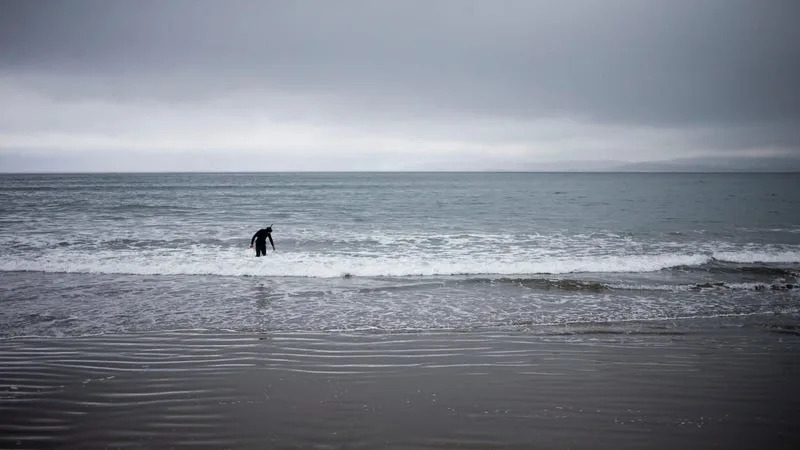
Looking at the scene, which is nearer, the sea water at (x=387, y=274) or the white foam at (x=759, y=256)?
the sea water at (x=387, y=274)

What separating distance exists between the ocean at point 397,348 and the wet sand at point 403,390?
34 millimetres

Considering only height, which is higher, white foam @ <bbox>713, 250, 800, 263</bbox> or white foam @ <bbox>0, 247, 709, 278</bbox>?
white foam @ <bbox>0, 247, 709, 278</bbox>

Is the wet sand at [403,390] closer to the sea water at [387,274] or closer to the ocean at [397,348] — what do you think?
the ocean at [397,348]

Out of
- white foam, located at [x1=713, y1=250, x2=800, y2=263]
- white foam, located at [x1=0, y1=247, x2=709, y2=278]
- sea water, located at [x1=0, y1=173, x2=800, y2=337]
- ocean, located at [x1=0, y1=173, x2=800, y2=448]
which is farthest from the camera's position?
white foam, located at [x1=713, y1=250, x2=800, y2=263]

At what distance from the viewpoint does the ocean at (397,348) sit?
593 cm

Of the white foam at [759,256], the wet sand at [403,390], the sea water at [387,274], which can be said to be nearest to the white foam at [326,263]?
the sea water at [387,274]

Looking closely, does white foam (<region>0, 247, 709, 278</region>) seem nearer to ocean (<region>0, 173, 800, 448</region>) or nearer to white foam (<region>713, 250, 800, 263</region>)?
ocean (<region>0, 173, 800, 448</region>)

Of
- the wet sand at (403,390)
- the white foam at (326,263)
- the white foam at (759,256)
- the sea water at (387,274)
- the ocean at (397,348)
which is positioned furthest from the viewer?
the white foam at (759,256)

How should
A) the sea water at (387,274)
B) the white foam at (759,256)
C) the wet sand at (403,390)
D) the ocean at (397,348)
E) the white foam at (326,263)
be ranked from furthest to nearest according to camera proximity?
the white foam at (759,256)
the white foam at (326,263)
the sea water at (387,274)
the ocean at (397,348)
the wet sand at (403,390)

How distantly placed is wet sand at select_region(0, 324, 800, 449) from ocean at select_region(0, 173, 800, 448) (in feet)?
0.11

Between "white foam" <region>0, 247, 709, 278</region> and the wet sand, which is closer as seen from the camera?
the wet sand

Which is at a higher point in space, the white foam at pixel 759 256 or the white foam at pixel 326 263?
the white foam at pixel 326 263

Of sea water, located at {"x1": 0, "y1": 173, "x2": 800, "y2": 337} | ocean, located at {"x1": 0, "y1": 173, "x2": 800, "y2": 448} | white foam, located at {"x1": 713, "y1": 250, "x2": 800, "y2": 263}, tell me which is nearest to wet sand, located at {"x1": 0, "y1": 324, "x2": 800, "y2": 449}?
ocean, located at {"x1": 0, "y1": 173, "x2": 800, "y2": 448}

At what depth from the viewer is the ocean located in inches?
234
